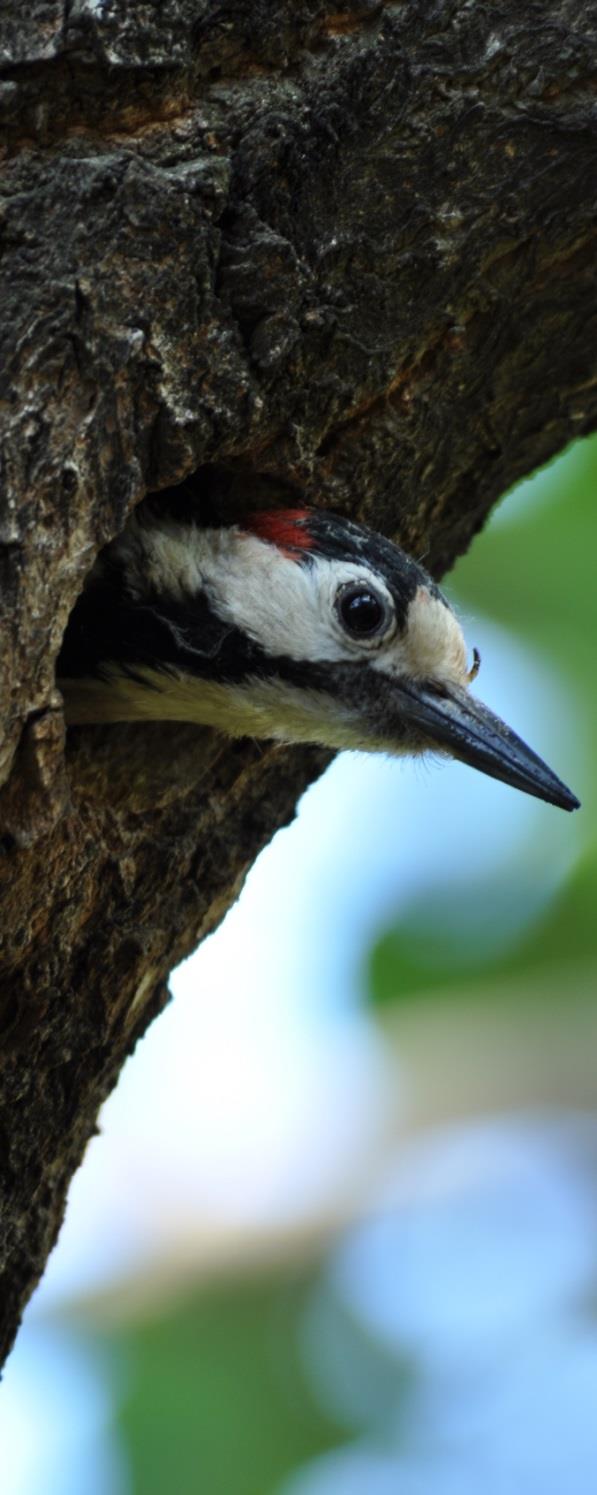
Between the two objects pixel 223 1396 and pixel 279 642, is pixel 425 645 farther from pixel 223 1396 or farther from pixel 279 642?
pixel 223 1396

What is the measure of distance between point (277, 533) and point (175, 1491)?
2.75 metres

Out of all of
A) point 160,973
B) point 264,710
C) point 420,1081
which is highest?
point 264,710

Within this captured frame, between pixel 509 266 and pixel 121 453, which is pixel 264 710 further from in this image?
pixel 509 266

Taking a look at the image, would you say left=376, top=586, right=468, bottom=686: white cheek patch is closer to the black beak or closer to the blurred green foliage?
the black beak

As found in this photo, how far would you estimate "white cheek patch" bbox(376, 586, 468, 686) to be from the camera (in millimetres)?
2863

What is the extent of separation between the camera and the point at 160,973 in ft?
10.00

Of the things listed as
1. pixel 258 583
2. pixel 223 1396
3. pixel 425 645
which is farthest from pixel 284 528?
pixel 223 1396

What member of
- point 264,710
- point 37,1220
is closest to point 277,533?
point 264,710

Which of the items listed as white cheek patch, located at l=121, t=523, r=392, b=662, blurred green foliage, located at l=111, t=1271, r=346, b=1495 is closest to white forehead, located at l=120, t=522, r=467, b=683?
white cheek patch, located at l=121, t=523, r=392, b=662

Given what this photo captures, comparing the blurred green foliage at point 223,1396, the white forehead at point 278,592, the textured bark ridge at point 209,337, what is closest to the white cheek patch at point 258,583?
the white forehead at point 278,592

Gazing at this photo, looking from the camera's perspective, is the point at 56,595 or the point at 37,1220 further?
the point at 37,1220

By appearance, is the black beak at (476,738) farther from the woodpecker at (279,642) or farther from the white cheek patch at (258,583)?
the white cheek patch at (258,583)

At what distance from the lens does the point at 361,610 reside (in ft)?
9.32

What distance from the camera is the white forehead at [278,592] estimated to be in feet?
9.27
